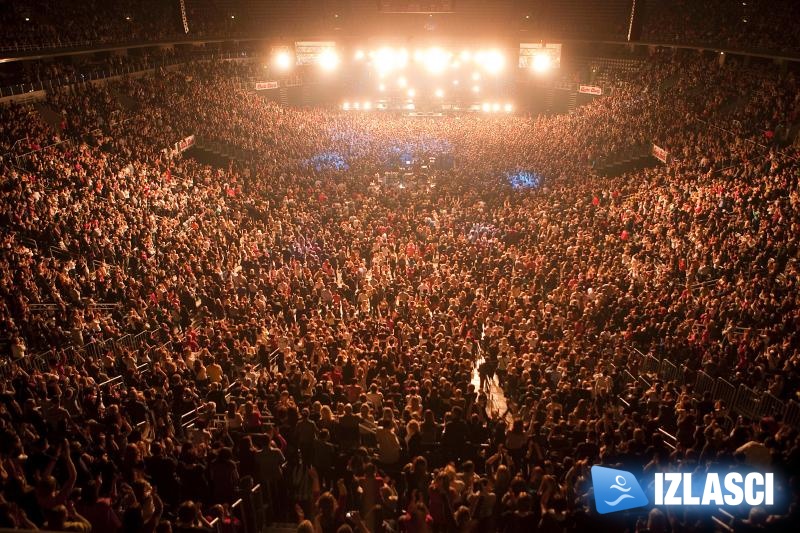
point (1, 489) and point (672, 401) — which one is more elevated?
Result: point (1, 489)

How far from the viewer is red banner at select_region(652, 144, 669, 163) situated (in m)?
25.3

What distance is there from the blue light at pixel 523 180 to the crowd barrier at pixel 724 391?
13938 mm

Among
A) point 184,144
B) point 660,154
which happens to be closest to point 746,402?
point 660,154

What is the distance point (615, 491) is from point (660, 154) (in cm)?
2277

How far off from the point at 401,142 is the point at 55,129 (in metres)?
17.7

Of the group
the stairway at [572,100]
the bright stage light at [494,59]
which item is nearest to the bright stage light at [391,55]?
the bright stage light at [494,59]

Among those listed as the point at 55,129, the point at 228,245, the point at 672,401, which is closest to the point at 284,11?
the point at 55,129

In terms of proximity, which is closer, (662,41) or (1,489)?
(1,489)

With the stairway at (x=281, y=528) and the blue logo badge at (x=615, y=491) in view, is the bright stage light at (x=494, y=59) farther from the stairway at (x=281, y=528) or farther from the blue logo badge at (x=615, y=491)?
the stairway at (x=281, y=528)

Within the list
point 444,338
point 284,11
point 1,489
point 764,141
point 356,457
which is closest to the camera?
point 1,489

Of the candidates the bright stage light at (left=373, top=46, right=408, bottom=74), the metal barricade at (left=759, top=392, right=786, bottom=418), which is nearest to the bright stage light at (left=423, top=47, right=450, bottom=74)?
the bright stage light at (left=373, top=46, right=408, bottom=74)

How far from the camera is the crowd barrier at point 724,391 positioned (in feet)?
31.9

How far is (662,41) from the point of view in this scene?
115 feet

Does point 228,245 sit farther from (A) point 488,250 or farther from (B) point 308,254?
(A) point 488,250
